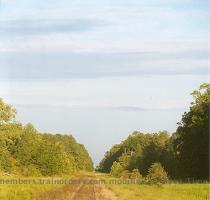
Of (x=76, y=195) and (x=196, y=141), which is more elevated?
(x=196, y=141)

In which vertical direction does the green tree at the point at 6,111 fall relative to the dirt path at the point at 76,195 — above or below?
above

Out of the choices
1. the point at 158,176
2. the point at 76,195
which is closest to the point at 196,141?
the point at 158,176

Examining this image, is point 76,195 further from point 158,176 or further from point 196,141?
point 196,141

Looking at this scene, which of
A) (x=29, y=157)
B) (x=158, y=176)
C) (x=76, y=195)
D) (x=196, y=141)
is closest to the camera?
(x=76, y=195)

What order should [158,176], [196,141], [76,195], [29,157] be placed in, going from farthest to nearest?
[29,157] < [196,141] < [158,176] < [76,195]

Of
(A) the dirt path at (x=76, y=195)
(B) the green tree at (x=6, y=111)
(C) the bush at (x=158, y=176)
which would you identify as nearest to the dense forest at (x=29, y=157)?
(B) the green tree at (x=6, y=111)

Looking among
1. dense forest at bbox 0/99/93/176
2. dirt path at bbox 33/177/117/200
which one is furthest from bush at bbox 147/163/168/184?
dense forest at bbox 0/99/93/176

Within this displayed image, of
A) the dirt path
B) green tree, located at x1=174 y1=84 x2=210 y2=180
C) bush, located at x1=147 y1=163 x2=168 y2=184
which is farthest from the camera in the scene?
green tree, located at x1=174 y1=84 x2=210 y2=180

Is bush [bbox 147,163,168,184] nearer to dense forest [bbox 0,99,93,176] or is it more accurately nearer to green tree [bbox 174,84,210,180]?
green tree [bbox 174,84,210,180]

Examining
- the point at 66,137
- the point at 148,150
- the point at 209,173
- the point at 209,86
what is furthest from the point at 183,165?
the point at 66,137

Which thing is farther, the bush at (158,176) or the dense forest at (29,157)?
the dense forest at (29,157)

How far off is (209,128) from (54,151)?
94.4 ft

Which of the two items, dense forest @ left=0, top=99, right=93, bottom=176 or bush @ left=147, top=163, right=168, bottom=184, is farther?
dense forest @ left=0, top=99, right=93, bottom=176

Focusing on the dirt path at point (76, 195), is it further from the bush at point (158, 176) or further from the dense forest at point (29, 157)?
the dense forest at point (29, 157)
